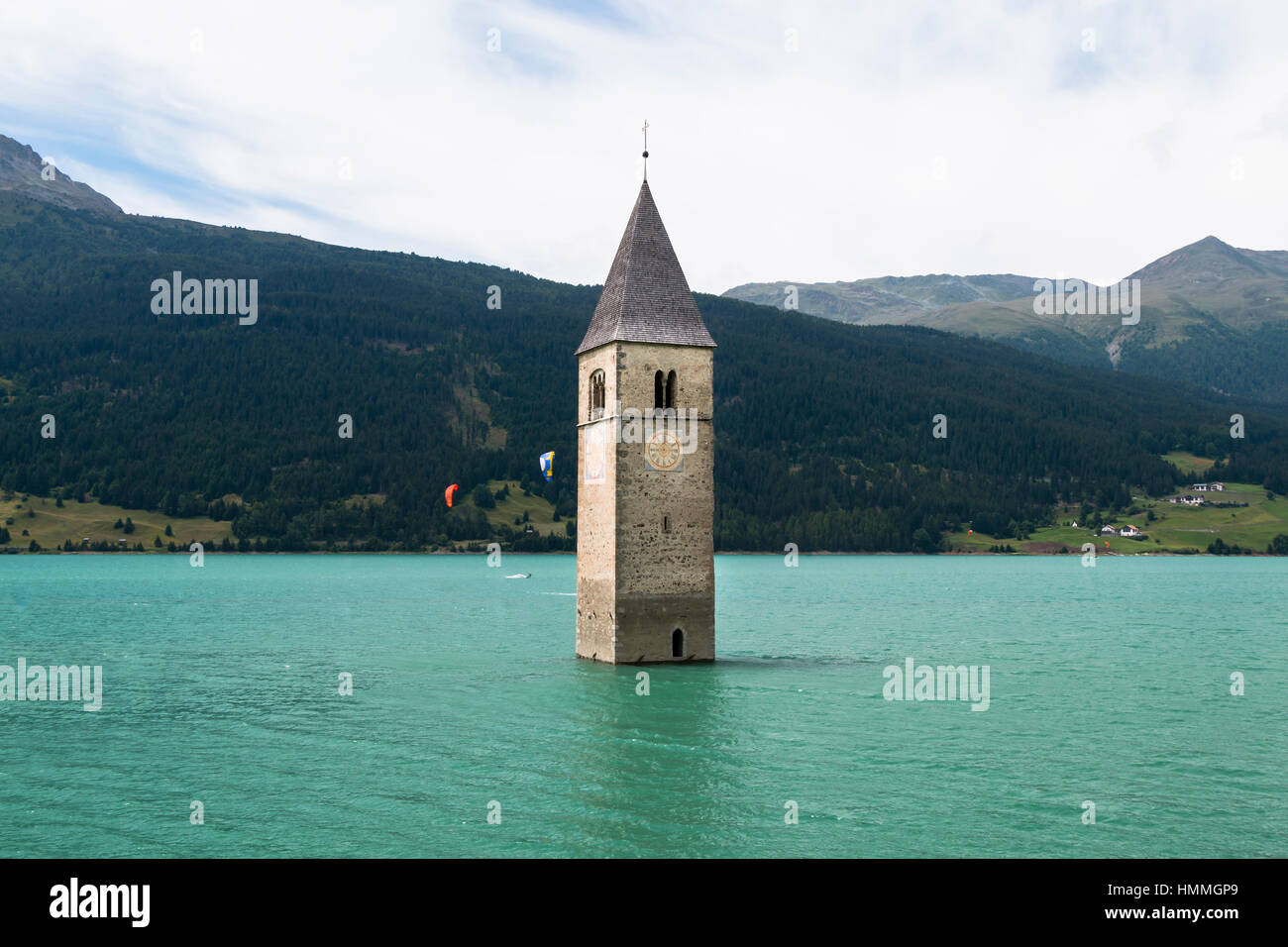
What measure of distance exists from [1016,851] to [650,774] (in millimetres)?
10339

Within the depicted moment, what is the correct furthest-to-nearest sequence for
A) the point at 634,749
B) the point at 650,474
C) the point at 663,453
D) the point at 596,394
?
the point at 596,394, the point at 663,453, the point at 650,474, the point at 634,749

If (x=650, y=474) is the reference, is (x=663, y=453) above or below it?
above

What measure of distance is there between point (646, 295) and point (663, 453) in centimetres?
654

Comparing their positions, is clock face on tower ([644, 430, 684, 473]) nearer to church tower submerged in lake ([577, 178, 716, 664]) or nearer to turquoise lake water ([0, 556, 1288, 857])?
church tower submerged in lake ([577, 178, 716, 664])

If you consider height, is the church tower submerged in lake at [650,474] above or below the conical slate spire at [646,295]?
below

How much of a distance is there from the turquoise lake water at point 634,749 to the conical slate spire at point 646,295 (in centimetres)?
1346

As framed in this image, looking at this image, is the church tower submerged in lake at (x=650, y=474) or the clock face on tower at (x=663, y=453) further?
the clock face on tower at (x=663, y=453)

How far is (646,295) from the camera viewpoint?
49000 mm

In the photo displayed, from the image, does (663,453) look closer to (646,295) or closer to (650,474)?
(650,474)

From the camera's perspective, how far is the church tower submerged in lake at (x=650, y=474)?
47469 millimetres

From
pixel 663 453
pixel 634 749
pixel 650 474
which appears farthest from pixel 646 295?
pixel 634 749

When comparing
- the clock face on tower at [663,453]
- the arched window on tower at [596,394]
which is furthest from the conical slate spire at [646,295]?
the clock face on tower at [663,453]

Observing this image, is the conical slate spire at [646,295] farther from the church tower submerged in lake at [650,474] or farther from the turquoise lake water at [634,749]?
the turquoise lake water at [634,749]

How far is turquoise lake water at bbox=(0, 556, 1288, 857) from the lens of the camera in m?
26.4
